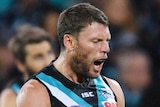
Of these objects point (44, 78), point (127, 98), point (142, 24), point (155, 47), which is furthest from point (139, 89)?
point (44, 78)

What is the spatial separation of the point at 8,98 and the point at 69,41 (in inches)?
74.7

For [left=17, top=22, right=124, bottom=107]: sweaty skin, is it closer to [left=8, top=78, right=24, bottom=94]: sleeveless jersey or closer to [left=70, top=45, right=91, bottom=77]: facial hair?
[left=70, top=45, right=91, bottom=77]: facial hair

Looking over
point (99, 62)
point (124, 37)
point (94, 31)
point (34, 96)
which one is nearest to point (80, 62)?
point (99, 62)

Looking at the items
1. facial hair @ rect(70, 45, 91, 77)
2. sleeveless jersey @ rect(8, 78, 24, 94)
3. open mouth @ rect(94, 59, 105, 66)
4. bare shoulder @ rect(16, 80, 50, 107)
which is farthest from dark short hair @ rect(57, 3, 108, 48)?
sleeveless jersey @ rect(8, 78, 24, 94)

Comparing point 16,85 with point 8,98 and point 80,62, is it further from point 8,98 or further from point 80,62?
point 80,62

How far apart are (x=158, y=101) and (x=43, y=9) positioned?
2909 mm

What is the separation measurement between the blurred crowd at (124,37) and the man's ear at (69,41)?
7.46 feet

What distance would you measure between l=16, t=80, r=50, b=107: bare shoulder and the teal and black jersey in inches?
1.8

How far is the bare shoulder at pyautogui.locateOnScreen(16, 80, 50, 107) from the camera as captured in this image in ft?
14.1

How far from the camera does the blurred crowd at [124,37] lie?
23.9ft

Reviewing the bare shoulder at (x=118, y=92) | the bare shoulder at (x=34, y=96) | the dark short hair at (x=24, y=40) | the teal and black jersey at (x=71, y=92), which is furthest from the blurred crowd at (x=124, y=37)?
the bare shoulder at (x=34, y=96)

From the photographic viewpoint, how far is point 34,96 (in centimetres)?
431

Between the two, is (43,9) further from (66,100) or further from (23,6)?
(66,100)

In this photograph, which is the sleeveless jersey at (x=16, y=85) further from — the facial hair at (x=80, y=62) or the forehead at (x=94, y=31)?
the forehead at (x=94, y=31)
